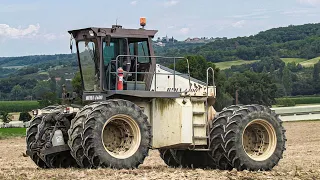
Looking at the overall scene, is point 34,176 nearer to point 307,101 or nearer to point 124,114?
point 124,114

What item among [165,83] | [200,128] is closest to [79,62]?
[165,83]

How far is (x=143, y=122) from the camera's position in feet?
51.1

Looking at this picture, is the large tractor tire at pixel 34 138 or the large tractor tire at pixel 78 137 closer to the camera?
the large tractor tire at pixel 78 137

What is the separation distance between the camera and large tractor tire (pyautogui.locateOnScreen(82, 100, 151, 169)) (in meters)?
14.6

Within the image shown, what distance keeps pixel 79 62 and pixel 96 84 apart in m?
1.16

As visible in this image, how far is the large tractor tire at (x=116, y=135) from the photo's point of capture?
14.6 meters

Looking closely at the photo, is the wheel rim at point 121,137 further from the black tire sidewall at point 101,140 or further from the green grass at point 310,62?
the green grass at point 310,62

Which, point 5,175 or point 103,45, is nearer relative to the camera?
point 5,175

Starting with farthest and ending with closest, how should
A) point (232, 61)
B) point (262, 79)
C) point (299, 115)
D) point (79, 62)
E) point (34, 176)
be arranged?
1. point (232, 61)
2. point (262, 79)
3. point (299, 115)
4. point (79, 62)
5. point (34, 176)

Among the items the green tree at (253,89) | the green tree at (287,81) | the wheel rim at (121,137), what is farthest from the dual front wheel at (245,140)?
the green tree at (287,81)

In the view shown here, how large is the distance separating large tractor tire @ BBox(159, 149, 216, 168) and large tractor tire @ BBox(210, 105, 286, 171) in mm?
952

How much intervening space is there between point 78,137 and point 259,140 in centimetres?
521

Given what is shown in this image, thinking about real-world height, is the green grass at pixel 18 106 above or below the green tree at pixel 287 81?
below

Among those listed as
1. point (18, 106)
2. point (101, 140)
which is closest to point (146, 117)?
point (101, 140)
